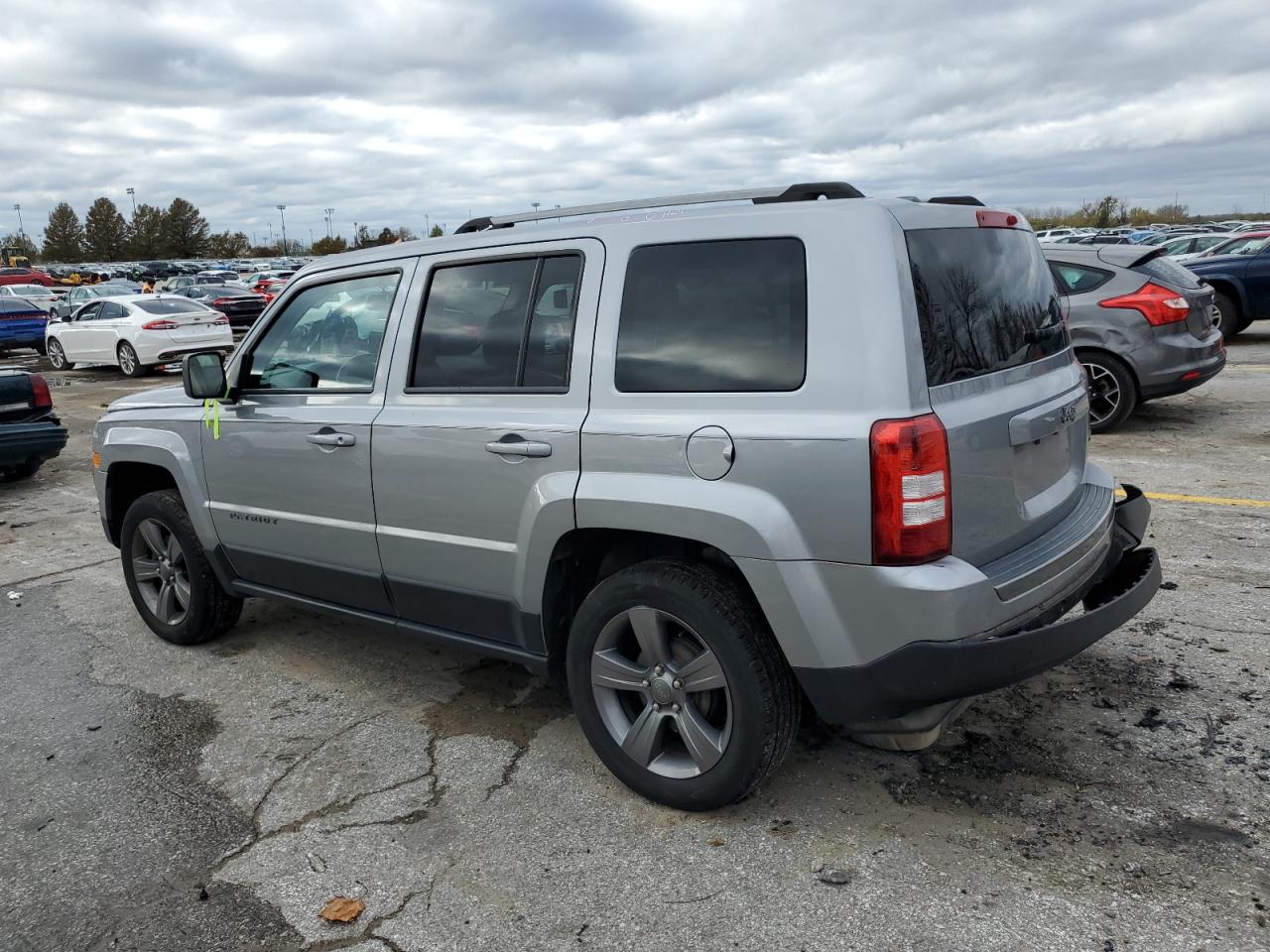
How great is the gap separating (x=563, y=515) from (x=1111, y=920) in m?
1.86

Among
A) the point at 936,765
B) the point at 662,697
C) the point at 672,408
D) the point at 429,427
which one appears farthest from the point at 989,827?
the point at 429,427

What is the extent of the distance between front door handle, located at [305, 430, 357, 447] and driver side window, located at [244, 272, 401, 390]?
0.20 metres

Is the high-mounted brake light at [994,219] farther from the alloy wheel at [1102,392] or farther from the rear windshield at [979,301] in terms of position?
the alloy wheel at [1102,392]

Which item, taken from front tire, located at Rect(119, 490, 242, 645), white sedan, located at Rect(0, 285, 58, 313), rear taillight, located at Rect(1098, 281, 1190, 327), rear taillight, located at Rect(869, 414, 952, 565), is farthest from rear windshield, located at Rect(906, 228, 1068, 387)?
white sedan, located at Rect(0, 285, 58, 313)

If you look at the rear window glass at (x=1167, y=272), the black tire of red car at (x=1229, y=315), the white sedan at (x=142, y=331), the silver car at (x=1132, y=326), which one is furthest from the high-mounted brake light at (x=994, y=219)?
the white sedan at (x=142, y=331)

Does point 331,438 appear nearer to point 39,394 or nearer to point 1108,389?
point 39,394

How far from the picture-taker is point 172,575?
495 cm

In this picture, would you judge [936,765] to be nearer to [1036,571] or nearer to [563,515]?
[1036,571]

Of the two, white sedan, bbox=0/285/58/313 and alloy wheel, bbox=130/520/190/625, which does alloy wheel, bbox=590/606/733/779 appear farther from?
white sedan, bbox=0/285/58/313

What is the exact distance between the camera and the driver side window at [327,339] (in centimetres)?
395

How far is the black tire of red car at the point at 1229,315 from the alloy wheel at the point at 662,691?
1427cm

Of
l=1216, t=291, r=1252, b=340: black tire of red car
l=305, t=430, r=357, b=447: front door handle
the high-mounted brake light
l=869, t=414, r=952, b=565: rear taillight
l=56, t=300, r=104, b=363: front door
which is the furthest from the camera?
l=56, t=300, r=104, b=363: front door

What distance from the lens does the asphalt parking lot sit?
2.69 m

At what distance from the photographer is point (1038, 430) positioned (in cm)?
310
